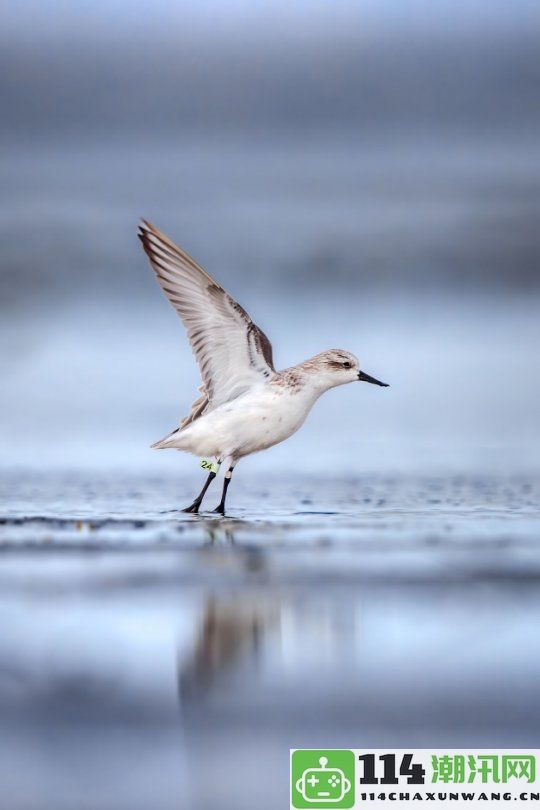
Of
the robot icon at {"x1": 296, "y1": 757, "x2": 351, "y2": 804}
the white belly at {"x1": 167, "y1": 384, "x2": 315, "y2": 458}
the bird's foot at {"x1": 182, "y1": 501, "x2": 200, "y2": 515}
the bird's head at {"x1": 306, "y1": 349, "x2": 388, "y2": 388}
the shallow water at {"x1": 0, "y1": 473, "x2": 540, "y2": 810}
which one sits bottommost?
the robot icon at {"x1": 296, "y1": 757, "x2": 351, "y2": 804}

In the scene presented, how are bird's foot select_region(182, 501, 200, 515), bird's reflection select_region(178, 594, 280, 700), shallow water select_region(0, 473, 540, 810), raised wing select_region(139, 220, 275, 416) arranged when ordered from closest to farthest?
shallow water select_region(0, 473, 540, 810) → bird's reflection select_region(178, 594, 280, 700) → bird's foot select_region(182, 501, 200, 515) → raised wing select_region(139, 220, 275, 416)

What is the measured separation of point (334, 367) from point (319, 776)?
9.87 feet

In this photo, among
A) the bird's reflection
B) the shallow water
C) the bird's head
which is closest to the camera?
the shallow water

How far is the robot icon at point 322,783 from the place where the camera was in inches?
97.3

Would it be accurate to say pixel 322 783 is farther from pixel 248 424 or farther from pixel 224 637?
pixel 248 424

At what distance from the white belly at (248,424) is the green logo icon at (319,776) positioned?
2641 millimetres

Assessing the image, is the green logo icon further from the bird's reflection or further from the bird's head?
the bird's head

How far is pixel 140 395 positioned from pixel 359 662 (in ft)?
14.9

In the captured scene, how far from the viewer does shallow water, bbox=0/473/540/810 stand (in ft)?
7.90

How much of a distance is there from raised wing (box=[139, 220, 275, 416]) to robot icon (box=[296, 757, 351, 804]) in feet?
8.97

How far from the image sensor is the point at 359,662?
2.91m

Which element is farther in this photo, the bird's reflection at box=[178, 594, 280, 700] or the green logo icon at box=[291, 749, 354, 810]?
the bird's reflection at box=[178, 594, 280, 700]

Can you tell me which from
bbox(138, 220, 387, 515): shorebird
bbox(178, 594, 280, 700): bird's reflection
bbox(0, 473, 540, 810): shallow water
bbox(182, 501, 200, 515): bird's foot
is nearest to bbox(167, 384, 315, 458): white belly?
bbox(138, 220, 387, 515): shorebird

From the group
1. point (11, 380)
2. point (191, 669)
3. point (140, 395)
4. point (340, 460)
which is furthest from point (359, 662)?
point (11, 380)
